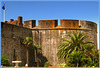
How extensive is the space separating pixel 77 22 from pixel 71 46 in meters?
3.95

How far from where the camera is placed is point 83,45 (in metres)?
25.4

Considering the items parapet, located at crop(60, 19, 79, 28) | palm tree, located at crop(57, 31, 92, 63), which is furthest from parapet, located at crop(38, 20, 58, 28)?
palm tree, located at crop(57, 31, 92, 63)

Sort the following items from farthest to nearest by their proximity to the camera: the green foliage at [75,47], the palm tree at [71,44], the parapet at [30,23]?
the parapet at [30,23] → the palm tree at [71,44] → the green foliage at [75,47]

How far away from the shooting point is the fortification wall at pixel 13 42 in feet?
75.0

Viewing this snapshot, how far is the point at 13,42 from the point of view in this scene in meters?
24.3

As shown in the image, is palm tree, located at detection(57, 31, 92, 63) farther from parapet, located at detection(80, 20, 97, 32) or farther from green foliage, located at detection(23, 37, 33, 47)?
green foliage, located at detection(23, 37, 33, 47)

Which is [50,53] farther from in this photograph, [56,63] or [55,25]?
[55,25]

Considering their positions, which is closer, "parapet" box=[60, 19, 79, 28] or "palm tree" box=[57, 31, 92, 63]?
"palm tree" box=[57, 31, 92, 63]

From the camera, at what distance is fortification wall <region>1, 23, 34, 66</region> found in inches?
901

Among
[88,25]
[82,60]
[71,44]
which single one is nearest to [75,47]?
[71,44]

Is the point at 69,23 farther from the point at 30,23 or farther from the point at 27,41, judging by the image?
the point at 27,41

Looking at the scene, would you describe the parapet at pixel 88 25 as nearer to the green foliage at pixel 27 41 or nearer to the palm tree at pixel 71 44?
the palm tree at pixel 71 44

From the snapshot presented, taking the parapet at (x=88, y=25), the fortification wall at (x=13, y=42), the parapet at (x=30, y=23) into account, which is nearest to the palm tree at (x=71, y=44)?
the parapet at (x=88, y=25)

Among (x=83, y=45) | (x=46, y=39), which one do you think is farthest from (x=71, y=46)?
(x=46, y=39)
